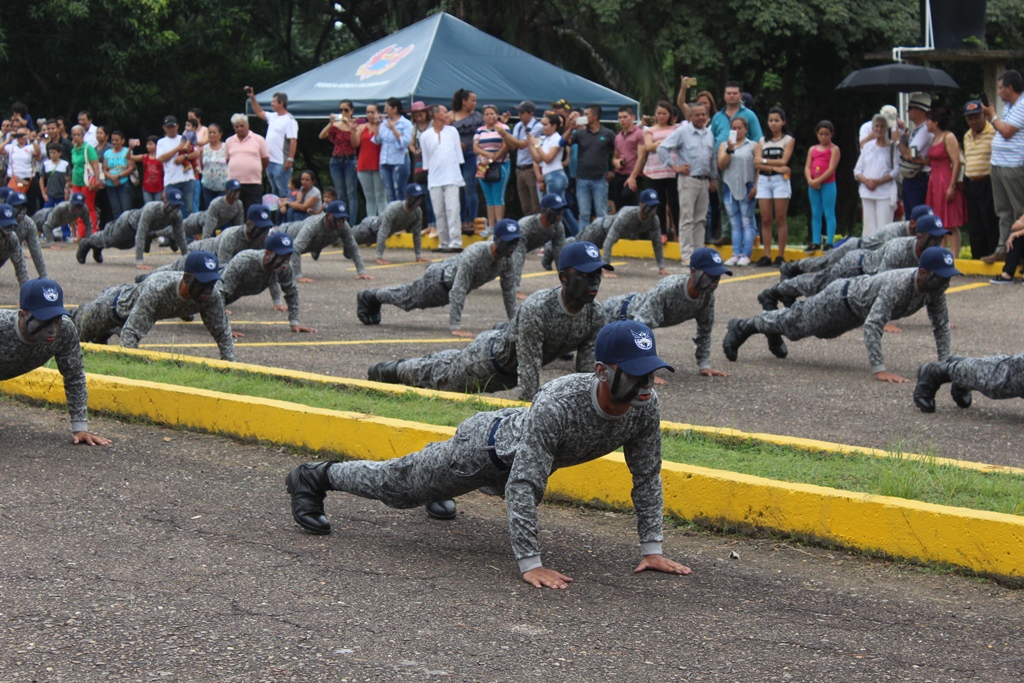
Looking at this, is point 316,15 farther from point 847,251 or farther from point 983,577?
point 983,577

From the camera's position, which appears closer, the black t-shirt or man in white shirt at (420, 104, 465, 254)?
the black t-shirt

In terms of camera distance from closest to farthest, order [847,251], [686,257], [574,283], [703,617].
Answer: [703,617], [574,283], [847,251], [686,257]

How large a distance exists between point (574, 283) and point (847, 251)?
710cm

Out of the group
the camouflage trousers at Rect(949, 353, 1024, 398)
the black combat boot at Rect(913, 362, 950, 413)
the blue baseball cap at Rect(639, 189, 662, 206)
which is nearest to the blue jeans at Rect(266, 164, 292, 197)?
the blue baseball cap at Rect(639, 189, 662, 206)

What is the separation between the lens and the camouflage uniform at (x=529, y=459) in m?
5.71

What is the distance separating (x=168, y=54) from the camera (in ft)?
102

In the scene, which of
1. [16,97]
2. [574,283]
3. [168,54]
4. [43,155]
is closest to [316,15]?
[168,54]

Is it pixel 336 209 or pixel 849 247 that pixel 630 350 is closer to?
pixel 849 247

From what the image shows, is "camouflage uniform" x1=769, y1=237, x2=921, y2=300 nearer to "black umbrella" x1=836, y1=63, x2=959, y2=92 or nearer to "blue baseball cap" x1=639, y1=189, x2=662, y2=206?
"blue baseball cap" x1=639, y1=189, x2=662, y2=206

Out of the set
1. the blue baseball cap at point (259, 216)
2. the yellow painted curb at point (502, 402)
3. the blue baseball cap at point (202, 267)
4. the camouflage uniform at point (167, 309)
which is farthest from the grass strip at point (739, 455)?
the blue baseball cap at point (259, 216)

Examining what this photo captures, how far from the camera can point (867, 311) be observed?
11219 millimetres

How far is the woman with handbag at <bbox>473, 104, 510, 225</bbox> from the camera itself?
20.2 m

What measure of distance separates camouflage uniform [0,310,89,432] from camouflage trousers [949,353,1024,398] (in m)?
6.08

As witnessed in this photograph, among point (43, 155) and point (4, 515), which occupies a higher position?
point (43, 155)
